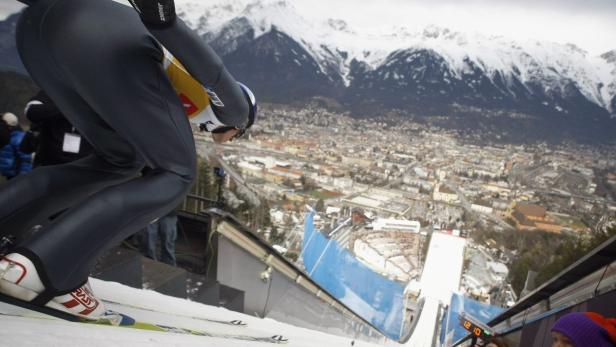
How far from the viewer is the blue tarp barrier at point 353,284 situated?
13.6m

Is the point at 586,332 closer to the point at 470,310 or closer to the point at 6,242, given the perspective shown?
the point at 6,242

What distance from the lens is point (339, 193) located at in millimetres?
39844

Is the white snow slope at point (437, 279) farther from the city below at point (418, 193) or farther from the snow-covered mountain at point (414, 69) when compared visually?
the snow-covered mountain at point (414, 69)

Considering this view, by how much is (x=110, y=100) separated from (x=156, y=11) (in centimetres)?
26

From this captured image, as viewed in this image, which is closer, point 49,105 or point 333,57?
point 49,105

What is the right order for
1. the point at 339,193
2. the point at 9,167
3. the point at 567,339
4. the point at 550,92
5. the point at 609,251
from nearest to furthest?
the point at 567,339, the point at 609,251, the point at 9,167, the point at 339,193, the point at 550,92

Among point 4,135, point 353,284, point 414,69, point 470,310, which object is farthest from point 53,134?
point 414,69

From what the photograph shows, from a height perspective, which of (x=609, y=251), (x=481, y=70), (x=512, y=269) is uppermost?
(x=481, y=70)

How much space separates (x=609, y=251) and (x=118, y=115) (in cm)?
221

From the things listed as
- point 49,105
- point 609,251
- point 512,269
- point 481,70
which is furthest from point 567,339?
point 481,70

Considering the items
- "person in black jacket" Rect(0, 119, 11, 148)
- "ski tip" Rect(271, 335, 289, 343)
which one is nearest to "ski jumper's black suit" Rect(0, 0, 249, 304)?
"ski tip" Rect(271, 335, 289, 343)

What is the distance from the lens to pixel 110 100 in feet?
2.91

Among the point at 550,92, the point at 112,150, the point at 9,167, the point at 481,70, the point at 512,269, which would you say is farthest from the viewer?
the point at 481,70

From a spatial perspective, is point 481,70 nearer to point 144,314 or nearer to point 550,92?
point 550,92
